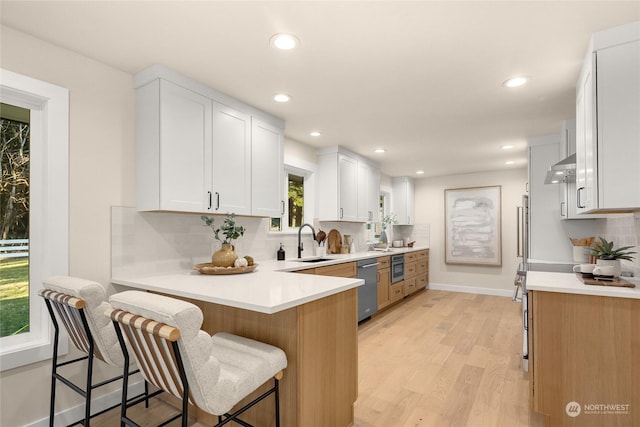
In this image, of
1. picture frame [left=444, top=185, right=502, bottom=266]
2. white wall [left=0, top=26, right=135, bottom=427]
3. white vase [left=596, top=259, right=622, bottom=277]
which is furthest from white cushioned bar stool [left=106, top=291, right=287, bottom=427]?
picture frame [left=444, top=185, right=502, bottom=266]

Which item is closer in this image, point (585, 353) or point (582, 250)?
point (585, 353)

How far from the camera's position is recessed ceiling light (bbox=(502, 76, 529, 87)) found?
8.15ft

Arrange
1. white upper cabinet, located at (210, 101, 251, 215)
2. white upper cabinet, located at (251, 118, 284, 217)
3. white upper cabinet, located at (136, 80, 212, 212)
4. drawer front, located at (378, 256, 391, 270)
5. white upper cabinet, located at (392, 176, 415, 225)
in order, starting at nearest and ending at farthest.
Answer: white upper cabinet, located at (136, 80, 212, 212) → white upper cabinet, located at (210, 101, 251, 215) → white upper cabinet, located at (251, 118, 284, 217) → drawer front, located at (378, 256, 391, 270) → white upper cabinet, located at (392, 176, 415, 225)

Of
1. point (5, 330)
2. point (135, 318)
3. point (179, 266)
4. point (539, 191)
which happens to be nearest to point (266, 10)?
point (135, 318)

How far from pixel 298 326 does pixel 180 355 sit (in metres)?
0.61

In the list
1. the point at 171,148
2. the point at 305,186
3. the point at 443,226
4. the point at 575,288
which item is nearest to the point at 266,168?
the point at 171,148

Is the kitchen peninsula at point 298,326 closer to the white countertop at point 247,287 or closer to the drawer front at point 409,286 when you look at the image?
the white countertop at point 247,287

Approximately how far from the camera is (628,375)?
1794 millimetres

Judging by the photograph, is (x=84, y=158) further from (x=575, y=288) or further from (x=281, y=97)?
(x=575, y=288)

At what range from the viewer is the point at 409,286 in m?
5.72

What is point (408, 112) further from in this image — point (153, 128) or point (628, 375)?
point (628, 375)

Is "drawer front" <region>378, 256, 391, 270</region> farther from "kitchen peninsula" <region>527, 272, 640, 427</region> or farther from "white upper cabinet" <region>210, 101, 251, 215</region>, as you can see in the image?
"kitchen peninsula" <region>527, 272, 640, 427</region>

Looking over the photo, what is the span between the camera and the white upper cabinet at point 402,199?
22.2 feet

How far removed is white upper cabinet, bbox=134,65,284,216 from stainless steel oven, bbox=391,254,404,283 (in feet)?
8.79
